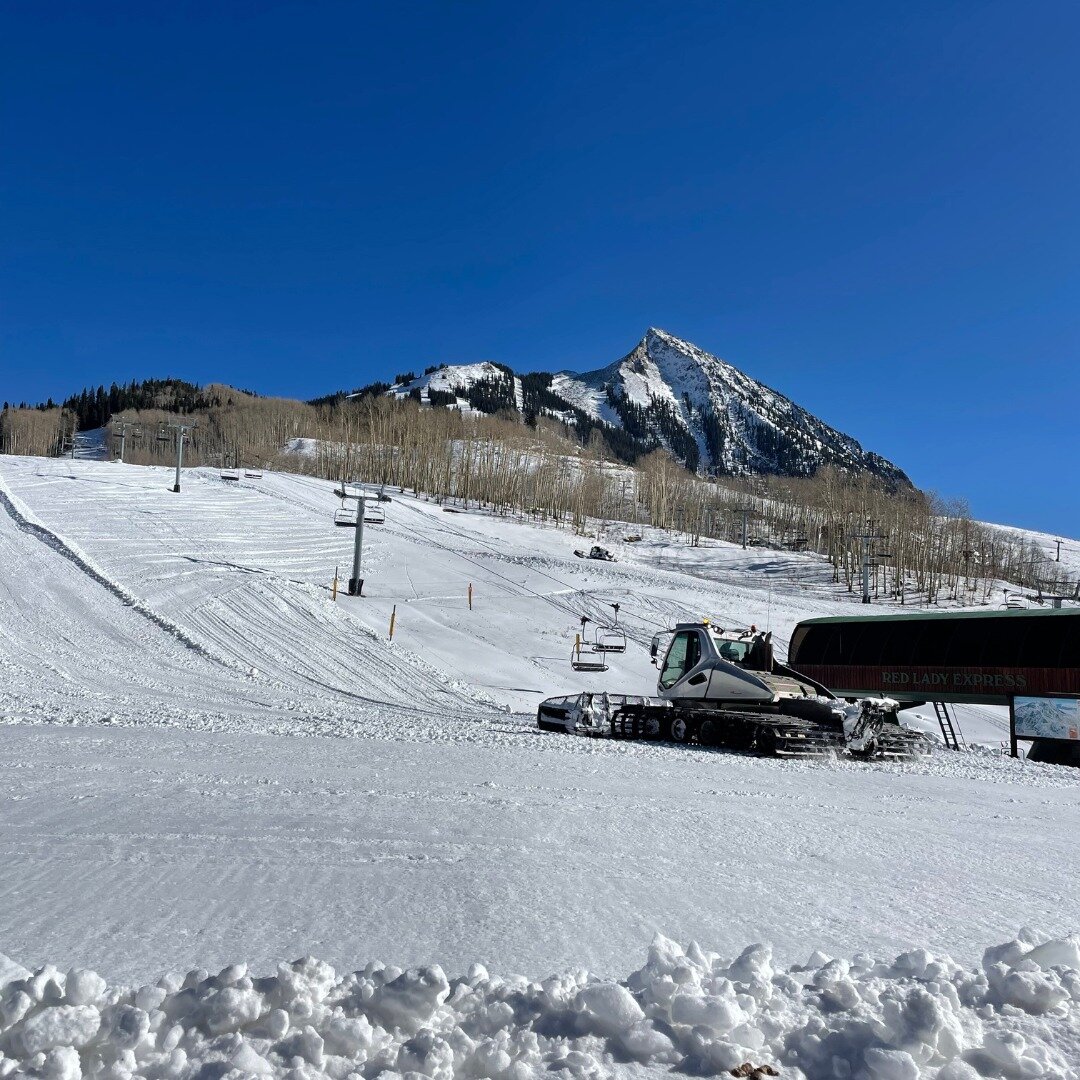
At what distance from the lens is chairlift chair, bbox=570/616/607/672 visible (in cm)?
2611

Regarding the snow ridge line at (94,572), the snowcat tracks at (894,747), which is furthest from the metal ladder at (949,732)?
the snow ridge line at (94,572)

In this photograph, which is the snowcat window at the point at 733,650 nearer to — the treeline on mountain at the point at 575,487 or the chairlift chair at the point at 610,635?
the chairlift chair at the point at 610,635

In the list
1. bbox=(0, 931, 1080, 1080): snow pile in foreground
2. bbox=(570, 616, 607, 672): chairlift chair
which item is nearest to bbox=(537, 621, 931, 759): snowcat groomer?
bbox=(570, 616, 607, 672): chairlift chair

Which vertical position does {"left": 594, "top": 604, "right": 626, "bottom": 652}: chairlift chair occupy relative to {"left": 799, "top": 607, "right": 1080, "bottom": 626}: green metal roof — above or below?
below

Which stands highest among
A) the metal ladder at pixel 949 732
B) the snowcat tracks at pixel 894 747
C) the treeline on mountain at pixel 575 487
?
the treeline on mountain at pixel 575 487

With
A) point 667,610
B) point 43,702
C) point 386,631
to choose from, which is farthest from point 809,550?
point 43,702

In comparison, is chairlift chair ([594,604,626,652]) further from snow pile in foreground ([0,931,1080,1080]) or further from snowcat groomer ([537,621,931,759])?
snow pile in foreground ([0,931,1080,1080])

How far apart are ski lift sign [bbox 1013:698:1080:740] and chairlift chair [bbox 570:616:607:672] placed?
40.7 feet

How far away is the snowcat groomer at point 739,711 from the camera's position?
1335cm

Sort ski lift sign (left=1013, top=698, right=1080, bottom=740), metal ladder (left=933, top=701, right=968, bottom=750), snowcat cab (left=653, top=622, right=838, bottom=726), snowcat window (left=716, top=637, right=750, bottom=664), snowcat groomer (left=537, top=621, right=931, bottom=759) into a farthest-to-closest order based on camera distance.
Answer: metal ladder (left=933, top=701, right=968, bottom=750) → snowcat window (left=716, top=637, right=750, bottom=664) → ski lift sign (left=1013, top=698, right=1080, bottom=740) → snowcat cab (left=653, top=622, right=838, bottom=726) → snowcat groomer (left=537, top=621, right=931, bottom=759)

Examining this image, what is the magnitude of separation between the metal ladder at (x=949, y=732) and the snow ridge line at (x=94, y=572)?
17350 millimetres

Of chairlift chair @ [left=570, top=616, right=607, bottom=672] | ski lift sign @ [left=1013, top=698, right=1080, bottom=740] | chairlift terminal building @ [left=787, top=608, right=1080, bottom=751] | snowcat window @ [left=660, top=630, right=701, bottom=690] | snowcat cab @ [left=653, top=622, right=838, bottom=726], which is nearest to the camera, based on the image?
snowcat cab @ [left=653, top=622, right=838, bottom=726]

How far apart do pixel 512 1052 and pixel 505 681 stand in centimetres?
2176

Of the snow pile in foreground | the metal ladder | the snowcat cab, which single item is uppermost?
the snow pile in foreground
